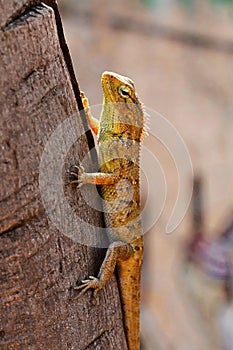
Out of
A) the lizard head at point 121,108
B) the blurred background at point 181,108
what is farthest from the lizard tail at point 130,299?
the blurred background at point 181,108

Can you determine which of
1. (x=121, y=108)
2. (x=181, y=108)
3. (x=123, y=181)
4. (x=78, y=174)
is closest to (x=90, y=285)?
(x=78, y=174)

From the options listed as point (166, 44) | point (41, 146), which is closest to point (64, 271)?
point (41, 146)

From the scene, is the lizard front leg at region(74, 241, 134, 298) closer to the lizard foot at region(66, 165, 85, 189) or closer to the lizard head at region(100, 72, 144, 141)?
the lizard foot at region(66, 165, 85, 189)

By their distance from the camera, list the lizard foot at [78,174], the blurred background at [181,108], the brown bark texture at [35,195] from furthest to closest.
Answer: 1. the blurred background at [181,108]
2. the lizard foot at [78,174]
3. the brown bark texture at [35,195]

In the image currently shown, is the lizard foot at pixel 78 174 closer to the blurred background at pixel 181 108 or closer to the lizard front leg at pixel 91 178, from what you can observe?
the lizard front leg at pixel 91 178

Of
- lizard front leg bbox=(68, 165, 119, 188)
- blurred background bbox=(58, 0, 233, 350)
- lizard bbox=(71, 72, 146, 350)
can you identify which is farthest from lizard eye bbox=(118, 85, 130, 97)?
blurred background bbox=(58, 0, 233, 350)

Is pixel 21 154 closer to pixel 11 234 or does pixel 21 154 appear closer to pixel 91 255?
pixel 11 234

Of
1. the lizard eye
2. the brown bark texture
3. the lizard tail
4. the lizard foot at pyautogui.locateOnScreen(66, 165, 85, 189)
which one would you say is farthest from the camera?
the lizard eye
